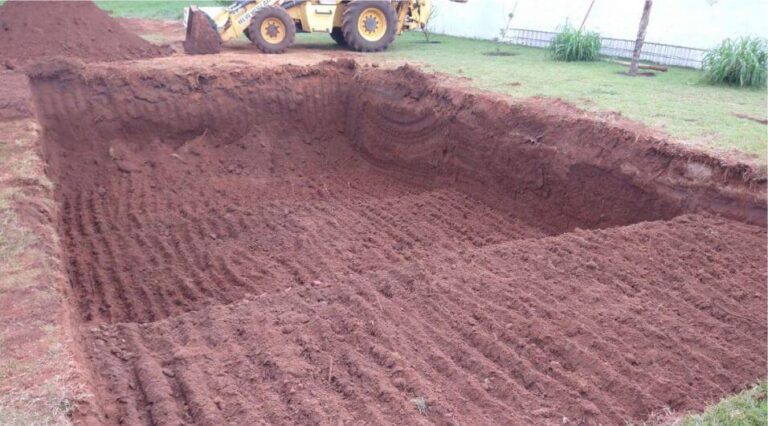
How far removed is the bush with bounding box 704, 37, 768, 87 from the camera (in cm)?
980

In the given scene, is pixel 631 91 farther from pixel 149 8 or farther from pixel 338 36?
pixel 149 8

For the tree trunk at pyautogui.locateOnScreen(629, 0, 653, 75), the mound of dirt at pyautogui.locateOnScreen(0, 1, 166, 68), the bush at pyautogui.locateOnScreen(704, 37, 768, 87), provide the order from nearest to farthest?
the bush at pyautogui.locateOnScreen(704, 37, 768, 87) → the tree trunk at pyautogui.locateOnScreen(629, 0, 653, 75) → the mound of dirt at pyautogui.locateOnScreen(0, 1, 166, 68)

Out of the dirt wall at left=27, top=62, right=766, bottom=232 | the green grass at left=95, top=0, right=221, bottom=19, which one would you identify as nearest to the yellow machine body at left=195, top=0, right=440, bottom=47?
the dirt wall at left=27, top=62, right=766, bottom=232

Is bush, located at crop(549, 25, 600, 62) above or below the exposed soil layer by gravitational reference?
above

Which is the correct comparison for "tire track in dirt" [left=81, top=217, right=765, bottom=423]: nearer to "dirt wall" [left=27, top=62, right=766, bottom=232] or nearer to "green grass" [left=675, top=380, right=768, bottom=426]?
"green grass" [left=675, top=380, right=768, bottom=426]

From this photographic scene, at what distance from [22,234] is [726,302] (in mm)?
5034

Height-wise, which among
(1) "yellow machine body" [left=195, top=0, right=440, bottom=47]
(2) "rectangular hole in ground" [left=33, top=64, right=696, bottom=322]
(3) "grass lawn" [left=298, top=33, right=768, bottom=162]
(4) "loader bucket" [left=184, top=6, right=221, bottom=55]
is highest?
(1) "yellow machine body" [left=195, top=0, right=440, bottom=47]

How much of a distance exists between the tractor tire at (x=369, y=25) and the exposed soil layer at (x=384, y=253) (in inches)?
110

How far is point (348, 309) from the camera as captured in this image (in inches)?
167

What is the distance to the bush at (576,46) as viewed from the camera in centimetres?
1248

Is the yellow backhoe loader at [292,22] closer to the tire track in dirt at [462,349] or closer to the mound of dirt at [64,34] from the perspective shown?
the mound of dirt at [64,34]

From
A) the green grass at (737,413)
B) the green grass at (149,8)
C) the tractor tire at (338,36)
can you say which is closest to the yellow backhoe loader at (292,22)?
the tractor tire at (338,36)

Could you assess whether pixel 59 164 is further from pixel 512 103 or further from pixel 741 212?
pixel 741 212

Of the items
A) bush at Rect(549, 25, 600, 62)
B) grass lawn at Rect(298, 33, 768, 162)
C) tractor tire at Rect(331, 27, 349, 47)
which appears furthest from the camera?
tractor tire at Rect(331, 27, 349, 47)
